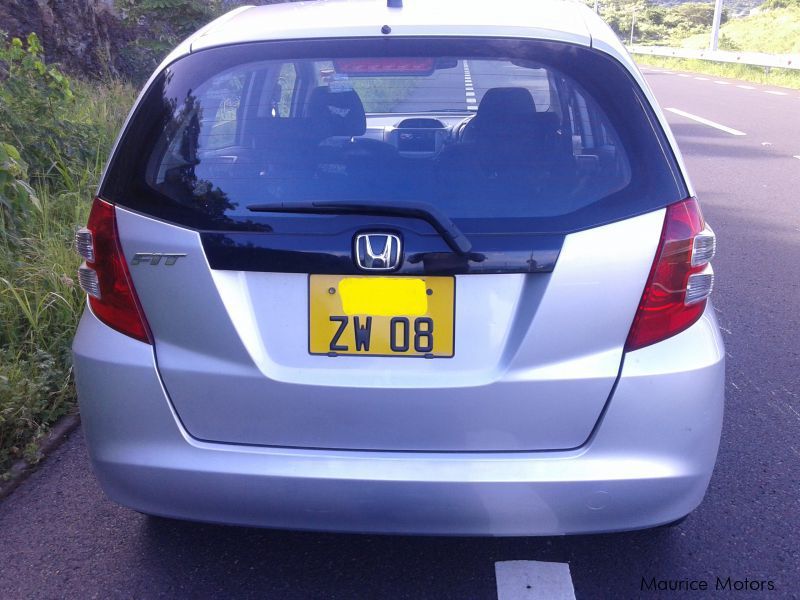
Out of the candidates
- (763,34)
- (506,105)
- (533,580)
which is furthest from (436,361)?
(763,34)

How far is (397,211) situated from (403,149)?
0.97 ft

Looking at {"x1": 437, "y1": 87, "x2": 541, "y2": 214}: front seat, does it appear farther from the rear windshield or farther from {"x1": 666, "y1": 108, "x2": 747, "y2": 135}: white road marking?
{"x1": 666, "y1": 108, "x2": 747, "y2": 135}: white road marking

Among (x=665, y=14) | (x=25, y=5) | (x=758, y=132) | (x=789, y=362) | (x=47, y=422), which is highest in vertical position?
(x=25, y=5)

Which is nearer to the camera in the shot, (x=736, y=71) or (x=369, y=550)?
(x=369, y=550)

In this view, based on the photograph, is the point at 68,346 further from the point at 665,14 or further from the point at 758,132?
the point at 665,14

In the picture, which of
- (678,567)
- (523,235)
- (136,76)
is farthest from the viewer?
(136,76)

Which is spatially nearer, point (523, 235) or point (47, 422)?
point (523, 235)

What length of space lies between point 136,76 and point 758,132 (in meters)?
9.03

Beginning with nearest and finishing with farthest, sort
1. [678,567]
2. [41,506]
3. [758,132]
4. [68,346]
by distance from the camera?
[678,567] < [41,506] < [68,346] < [758,132]

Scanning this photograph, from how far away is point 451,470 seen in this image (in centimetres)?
229

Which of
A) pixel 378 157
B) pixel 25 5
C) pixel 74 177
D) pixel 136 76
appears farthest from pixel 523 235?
pixel 136 76

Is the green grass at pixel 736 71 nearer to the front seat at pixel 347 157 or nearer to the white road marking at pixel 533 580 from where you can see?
the white road marking at pixel 533 580

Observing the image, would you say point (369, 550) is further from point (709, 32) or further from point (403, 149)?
point (709, 32)

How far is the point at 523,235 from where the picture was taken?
2236 millimetres
